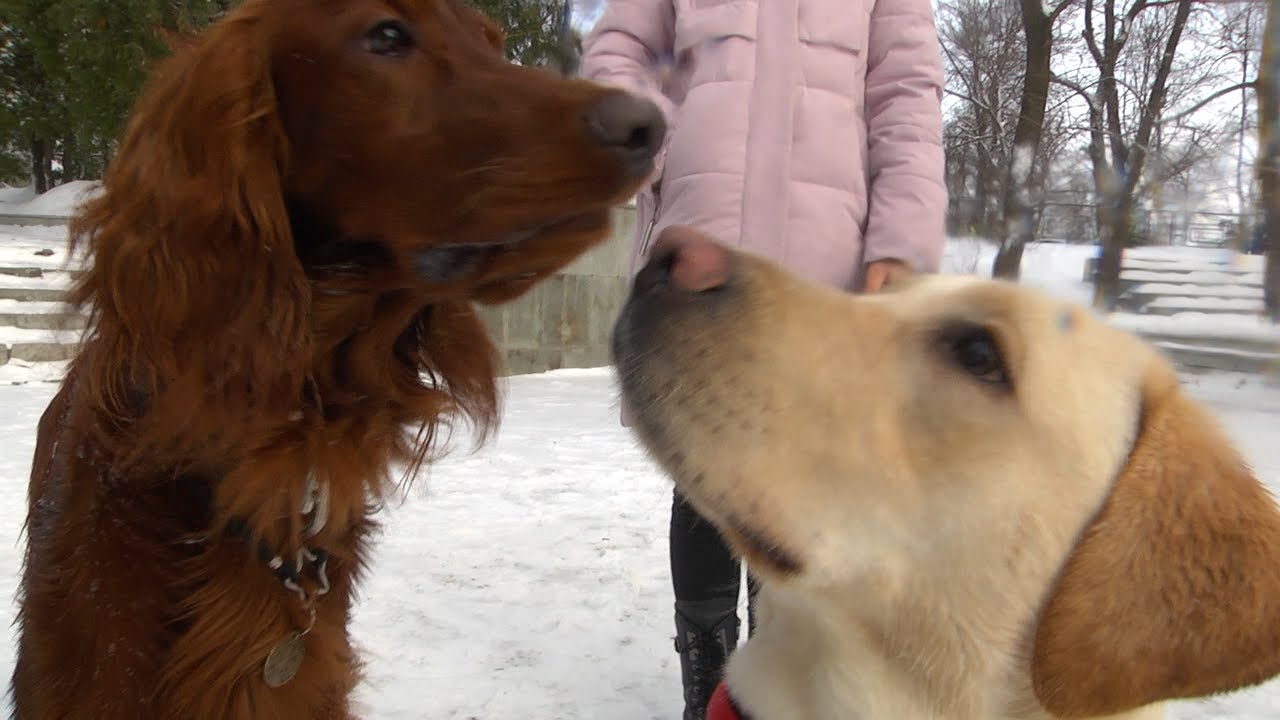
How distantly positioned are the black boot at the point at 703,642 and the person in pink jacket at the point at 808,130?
0.99 m

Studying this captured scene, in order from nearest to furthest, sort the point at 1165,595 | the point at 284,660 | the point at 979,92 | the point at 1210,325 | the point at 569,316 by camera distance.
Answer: the point at 1165,595
the point at 284,660
the point at 1210,325
the point at 979,92
the point at 569,316

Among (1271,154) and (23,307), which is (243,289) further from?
(23,307)

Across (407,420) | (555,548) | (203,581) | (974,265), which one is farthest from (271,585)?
(555,548)

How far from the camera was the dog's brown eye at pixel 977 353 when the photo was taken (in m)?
1.49

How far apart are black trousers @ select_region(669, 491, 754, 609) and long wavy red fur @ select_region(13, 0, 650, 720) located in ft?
3.21

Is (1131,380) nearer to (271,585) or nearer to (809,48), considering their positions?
(809,48)

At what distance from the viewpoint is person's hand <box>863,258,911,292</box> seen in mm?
2121

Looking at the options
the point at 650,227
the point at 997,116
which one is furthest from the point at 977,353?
the point at 997,116

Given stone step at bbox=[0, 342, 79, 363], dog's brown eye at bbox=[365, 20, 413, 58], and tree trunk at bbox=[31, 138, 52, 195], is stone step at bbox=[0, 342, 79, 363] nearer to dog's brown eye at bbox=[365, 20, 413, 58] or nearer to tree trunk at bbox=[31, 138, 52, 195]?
dog's brown eye at bbox=[365, 20, 413, 58]

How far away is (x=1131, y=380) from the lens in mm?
1542

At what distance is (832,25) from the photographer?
2.14 metres

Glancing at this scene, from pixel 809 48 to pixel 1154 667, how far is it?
1.46 meters

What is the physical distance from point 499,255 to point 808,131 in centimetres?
85

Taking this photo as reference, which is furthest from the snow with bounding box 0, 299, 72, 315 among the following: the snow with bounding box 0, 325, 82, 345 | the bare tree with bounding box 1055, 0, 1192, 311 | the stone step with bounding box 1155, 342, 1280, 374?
the stone step with bounding box 1155, 342, 1280, 374
